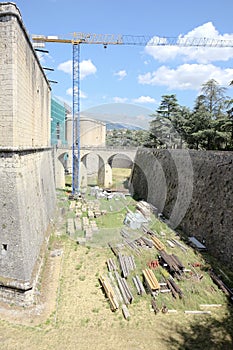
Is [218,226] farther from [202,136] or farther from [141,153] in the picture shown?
[141,153]

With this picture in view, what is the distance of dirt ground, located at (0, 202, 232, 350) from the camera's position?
25.8ft

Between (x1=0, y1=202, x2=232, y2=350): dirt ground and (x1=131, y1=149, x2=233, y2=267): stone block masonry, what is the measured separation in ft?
15.6

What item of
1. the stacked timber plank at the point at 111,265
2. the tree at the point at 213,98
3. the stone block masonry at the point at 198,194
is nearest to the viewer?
the stacked timber plank at the point at 111,265

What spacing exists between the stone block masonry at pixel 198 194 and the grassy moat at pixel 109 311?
1501mm

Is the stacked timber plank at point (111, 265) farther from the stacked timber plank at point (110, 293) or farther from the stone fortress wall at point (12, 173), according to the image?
the stone fortress wall at point (12, 173)

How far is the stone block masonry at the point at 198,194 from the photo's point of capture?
13.9m

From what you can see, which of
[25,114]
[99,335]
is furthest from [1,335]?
[25,114]

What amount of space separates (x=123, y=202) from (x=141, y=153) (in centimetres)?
896

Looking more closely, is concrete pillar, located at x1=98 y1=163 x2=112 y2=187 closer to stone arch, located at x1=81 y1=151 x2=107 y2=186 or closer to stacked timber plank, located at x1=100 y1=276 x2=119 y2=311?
stone arch, located at x1=81 y1=151 x2=107 y2=186

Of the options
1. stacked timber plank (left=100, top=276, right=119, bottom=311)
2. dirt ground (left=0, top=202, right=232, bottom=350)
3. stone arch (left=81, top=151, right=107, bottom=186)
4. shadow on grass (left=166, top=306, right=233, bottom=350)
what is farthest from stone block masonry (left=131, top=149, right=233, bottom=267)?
stone arch (left=81, top=151, right=107, bottom=186)

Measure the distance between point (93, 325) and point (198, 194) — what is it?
10.8 meters

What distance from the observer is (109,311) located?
942 centimetres

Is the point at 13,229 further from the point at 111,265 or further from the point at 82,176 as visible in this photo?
the point at 82,176

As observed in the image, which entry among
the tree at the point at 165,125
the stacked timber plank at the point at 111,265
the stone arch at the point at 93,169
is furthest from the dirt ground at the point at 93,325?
the tree at the point at 165,125
